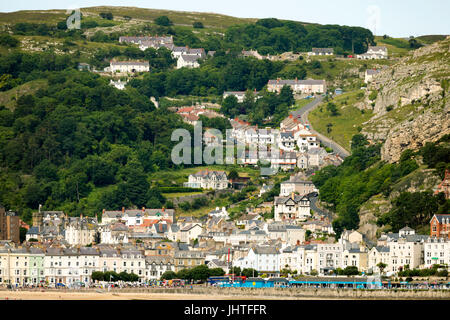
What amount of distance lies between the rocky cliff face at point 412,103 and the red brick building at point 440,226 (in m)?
18.0

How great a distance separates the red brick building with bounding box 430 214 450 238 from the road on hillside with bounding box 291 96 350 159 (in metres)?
41.3

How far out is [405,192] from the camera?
124 meters

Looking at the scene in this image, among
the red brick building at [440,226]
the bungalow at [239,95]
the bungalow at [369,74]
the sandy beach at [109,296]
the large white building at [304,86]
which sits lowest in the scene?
the sandy beach at [109,296]

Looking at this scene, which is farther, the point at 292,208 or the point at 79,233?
the point at 79,233

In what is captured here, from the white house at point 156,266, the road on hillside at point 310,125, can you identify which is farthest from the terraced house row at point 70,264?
the road on hillside at point 310,125

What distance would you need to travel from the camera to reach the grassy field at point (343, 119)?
16588 cm

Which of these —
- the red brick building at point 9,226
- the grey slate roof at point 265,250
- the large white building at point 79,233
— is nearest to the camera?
the grey slate roof at point 265,250

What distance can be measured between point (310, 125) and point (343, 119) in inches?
225

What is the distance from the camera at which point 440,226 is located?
11700 cm

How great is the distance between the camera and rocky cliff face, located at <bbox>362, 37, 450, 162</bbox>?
445 ft

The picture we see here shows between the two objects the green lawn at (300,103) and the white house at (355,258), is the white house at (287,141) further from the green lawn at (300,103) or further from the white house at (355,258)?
the white house at (355,258)

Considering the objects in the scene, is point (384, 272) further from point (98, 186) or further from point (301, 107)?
point (301, 107)

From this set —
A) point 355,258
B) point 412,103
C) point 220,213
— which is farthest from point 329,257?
point 412,103

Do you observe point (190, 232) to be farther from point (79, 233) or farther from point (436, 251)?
point (436, 251)
